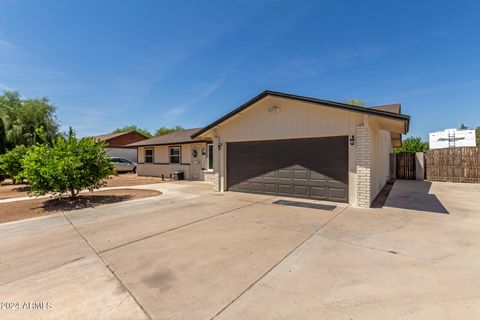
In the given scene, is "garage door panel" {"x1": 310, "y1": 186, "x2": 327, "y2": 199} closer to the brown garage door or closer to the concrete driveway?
Answer: the brown garage door

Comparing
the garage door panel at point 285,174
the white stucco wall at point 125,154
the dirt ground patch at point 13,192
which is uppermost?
the white stucco wall at point 125,154

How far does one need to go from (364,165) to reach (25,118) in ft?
103

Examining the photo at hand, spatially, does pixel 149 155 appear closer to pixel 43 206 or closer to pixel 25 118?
pixel 43 206

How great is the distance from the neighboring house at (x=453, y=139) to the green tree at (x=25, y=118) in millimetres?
46339

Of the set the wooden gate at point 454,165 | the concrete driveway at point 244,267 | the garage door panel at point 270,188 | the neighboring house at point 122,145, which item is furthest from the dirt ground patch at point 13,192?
the wooden gate at point 454,165

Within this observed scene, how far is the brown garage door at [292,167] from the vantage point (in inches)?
296

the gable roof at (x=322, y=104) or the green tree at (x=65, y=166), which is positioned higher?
the gable roof at (x=322, y=104)

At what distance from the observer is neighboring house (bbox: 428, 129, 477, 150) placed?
89.3ft

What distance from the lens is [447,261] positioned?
10.8ft

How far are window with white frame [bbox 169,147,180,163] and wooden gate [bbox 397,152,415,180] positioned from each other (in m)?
16.8

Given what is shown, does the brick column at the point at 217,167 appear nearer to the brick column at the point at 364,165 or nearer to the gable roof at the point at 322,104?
the gable roof at the point at 322,104

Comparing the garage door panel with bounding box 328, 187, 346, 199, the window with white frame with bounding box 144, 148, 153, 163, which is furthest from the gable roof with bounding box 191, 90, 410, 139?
the window with white frame with bounding box 144, 148, 153, 163

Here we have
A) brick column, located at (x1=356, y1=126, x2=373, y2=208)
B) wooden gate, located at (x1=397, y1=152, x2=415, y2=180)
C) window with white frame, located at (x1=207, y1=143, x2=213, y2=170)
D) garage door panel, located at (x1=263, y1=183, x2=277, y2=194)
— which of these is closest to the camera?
brick column, located at (x1=356, y1=126, x2=373, y2=208)

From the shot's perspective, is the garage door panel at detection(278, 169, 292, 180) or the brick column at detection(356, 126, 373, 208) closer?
the brick column at detection(356, 126, 373, 208)
